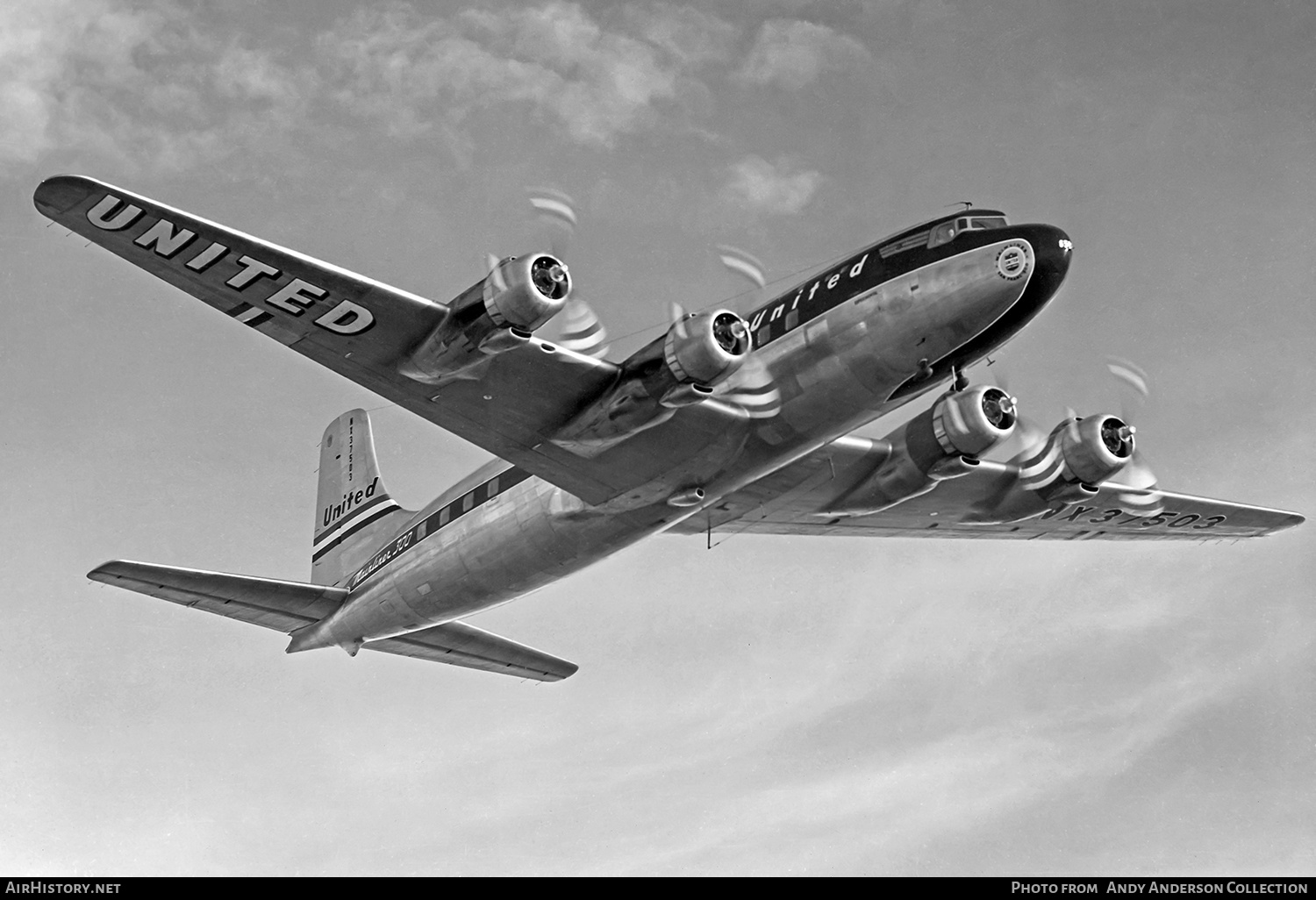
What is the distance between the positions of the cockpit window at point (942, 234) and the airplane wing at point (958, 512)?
5.15 metres

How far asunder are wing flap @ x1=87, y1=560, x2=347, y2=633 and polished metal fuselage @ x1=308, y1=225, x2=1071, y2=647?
11.4 feet

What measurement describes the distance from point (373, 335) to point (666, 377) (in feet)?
13.8

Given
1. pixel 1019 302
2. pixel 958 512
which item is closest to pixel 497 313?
pixel 1019 302

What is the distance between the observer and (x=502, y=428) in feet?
63.9

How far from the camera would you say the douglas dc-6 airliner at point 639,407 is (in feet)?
56.2

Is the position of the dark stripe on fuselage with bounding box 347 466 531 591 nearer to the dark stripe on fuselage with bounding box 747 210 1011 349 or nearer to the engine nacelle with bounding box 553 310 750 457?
the engine nacelle with bounding box 553 310 750 457

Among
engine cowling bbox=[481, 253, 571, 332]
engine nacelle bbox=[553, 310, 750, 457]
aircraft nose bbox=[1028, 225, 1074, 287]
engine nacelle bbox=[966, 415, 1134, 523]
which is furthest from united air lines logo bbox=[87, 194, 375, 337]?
engine nacelle bbox=[966, 415, 1134, 523]

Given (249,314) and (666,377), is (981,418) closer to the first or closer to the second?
(666,377)

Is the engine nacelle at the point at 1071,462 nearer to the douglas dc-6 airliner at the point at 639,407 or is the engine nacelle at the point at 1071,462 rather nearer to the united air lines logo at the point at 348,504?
the douglas dc-6 airliner at the point at 639,407

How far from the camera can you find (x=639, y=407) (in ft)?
59.6

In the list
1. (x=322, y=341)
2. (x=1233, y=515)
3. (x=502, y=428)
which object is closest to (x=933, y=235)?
(x=502, y=428)

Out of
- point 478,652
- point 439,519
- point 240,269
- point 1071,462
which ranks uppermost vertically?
point 240,269

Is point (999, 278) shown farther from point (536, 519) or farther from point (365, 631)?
point (365, 631)

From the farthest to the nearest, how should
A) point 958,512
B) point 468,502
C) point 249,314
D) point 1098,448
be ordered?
point 958,512 < point 468,502 < point 1098,448 < point 249,314
